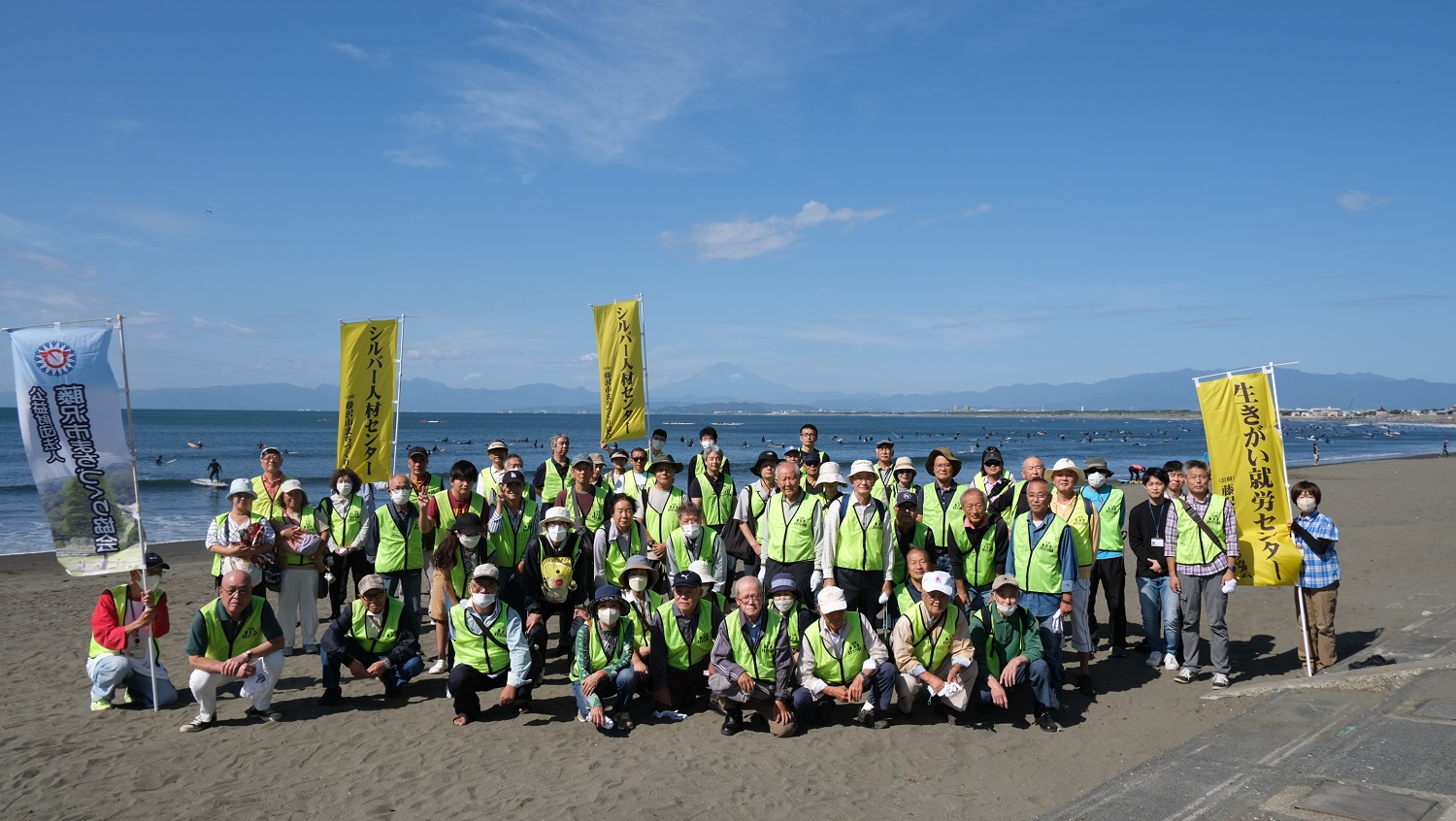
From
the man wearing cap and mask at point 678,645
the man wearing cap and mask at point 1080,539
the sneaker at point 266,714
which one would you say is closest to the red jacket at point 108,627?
the sneaker at point 266,714

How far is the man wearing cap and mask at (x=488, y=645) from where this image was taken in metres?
6.17

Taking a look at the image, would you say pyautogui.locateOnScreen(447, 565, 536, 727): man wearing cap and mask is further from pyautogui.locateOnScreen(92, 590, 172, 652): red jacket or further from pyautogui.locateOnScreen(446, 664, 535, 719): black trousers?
pyautogui.locateOnScreen(92, 590, 172, 652): red jacket

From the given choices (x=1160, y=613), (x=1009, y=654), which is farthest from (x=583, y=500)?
(x=1160, y=613)

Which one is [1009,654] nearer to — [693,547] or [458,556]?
[693,547]

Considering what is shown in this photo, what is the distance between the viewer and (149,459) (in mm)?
42156

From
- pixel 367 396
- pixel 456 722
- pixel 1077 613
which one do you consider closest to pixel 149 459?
pixel 367 396

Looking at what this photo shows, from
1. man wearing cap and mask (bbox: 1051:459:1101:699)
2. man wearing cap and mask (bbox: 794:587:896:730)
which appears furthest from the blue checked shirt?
man wearing cap and mask (bbox: 794:587:896:730)

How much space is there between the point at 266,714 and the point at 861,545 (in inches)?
192

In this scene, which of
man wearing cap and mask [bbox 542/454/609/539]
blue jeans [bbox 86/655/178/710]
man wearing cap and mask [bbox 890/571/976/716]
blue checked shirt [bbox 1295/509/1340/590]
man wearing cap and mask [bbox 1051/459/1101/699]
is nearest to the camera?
man wearing cap and mask [bbox 890/571/976/716]

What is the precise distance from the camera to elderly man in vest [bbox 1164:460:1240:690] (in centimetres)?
665

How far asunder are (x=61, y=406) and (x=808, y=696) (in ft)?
19.7

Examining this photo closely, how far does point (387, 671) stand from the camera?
661cm

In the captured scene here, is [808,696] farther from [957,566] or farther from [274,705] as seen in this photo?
[274,705]

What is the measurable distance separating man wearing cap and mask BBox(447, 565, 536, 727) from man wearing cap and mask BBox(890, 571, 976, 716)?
111 inches
